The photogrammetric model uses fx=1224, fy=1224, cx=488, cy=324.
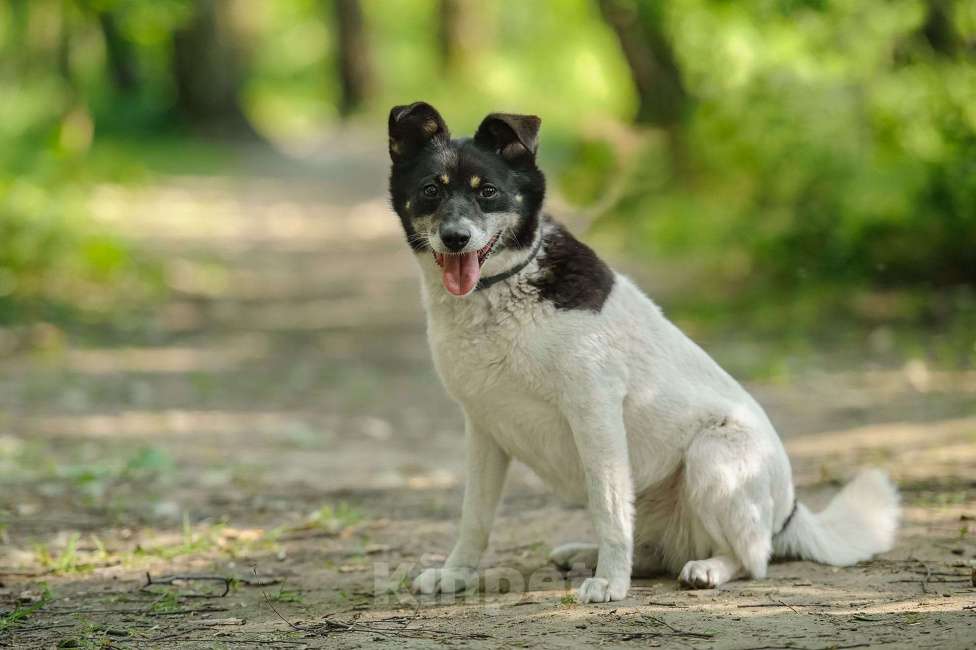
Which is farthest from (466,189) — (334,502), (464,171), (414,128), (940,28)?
(940,28)

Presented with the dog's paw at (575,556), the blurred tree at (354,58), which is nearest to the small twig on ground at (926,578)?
the dog's paw at (575,556)

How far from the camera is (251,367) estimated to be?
10.6 meters

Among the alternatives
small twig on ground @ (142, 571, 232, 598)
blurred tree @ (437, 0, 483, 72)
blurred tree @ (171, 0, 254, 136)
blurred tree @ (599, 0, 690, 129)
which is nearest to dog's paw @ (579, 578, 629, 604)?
small twig on ground @ (142, 571, 232, 598)

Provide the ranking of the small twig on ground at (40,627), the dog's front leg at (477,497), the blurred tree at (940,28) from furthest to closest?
the blurred tree at (940,28) → the dog's front leg at (477,497) → the small twig on ground at (40,627)

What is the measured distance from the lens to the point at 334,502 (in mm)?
6594

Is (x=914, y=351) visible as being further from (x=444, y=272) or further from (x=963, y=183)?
(x=444, y=272)

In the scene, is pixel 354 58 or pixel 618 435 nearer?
pixel 618 435

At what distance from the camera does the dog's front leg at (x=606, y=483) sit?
15.1 feet

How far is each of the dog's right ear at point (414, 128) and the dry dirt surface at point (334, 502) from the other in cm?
180

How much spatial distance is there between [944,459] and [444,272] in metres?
3.62

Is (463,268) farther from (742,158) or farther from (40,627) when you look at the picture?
(742,158)

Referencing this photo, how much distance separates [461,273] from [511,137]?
1.91 feet

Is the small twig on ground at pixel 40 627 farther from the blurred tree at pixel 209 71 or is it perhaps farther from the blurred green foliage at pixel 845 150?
the blurred tree at pixel 209 71

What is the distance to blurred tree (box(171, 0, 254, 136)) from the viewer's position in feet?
85.0
